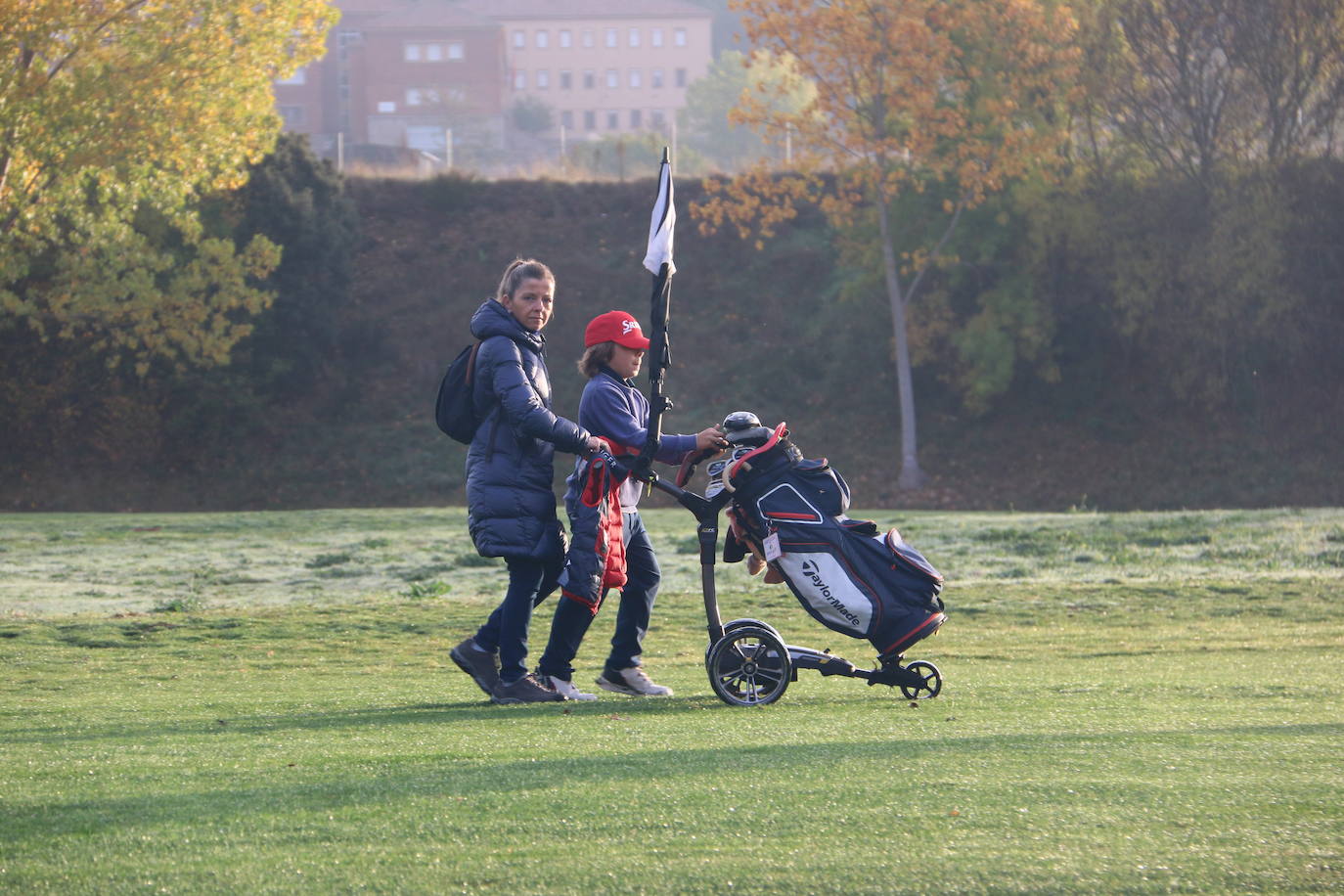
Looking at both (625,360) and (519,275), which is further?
(625,360)

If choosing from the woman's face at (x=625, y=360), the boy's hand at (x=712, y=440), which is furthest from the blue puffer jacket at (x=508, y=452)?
the boy's hand at (x=712, y=440)

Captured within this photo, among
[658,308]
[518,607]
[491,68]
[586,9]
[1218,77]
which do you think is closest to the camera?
[658,308]

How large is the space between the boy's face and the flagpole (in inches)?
24.4

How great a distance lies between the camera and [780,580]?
24.6 feet

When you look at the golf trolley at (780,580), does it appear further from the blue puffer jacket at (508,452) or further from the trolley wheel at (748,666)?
the blue puffer jacket at (508,452)

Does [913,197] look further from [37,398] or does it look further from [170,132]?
[37,398]

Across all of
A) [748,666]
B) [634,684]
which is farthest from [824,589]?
[634,684]

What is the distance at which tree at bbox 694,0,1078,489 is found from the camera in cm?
2967

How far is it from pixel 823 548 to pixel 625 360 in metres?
1.41

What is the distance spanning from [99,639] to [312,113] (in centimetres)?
9905

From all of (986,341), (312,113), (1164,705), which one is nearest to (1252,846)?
(1164,705)

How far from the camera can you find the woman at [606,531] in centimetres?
720

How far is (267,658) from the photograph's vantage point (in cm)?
1109

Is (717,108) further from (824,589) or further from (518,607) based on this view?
(824,589)
